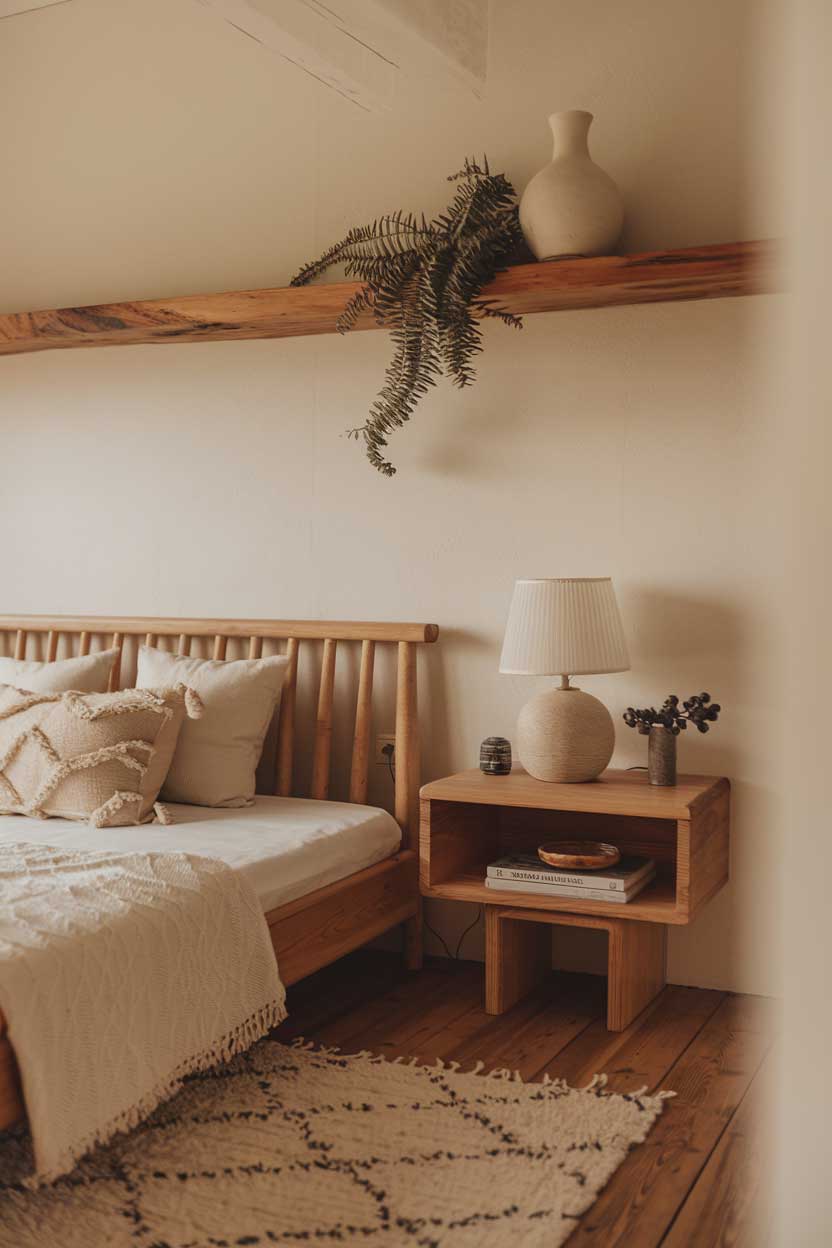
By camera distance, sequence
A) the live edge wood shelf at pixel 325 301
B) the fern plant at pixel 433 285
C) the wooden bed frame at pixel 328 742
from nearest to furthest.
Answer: the wooden bed frame at pixel 328 742 → the live edge wood shelf at pixel 325 301 → the fern plant at pixel 433 285

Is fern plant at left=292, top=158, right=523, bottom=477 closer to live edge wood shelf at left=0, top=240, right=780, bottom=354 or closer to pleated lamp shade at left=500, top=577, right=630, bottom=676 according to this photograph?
live edge wood shelf at left=0, top=240, right=780, bottom=354

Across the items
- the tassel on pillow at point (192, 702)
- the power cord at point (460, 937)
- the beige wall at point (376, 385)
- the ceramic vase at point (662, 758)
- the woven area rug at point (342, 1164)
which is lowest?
the woven area rug at point (342, 1164)

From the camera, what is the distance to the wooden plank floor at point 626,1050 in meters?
1.83

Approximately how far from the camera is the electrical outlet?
10.5 ft

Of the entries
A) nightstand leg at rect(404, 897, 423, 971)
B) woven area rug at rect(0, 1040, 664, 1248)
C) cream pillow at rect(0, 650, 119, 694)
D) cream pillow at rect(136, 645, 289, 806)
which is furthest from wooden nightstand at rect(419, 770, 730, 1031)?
cream pillow at rect(0, 650, 119, 694)

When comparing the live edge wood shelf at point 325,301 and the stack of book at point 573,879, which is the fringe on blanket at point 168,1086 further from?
the live edge wood shelf at point 325,301

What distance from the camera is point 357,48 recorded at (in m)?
2.67

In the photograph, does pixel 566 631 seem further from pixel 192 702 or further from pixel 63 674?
pixel 63 674

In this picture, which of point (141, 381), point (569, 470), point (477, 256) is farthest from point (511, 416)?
point (141, 381)

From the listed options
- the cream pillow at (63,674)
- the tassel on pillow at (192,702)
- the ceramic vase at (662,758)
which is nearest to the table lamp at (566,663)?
the ceramic vase at (662,758)

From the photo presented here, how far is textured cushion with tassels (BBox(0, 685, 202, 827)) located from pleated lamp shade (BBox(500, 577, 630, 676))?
0.86m

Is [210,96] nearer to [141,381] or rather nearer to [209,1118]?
[141,381]

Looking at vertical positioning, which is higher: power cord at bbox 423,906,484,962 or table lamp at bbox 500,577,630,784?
table lamp at bbox 500,577,630,784

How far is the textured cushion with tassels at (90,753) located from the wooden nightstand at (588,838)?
2.19 feet
